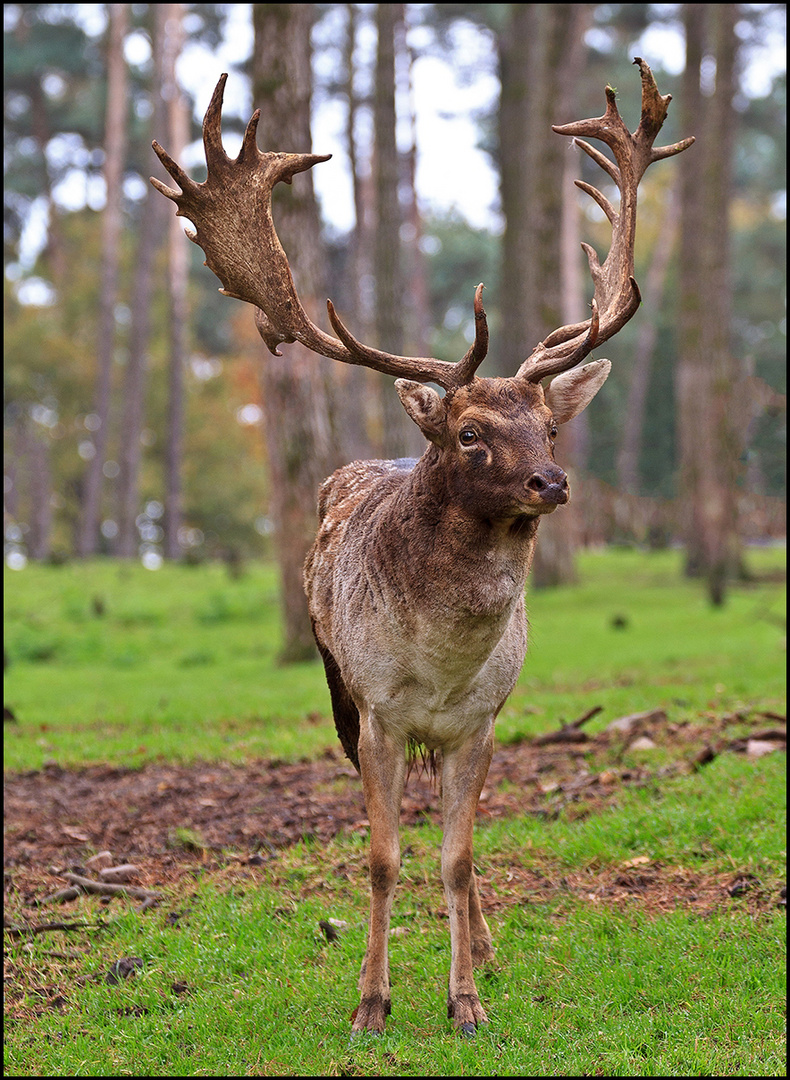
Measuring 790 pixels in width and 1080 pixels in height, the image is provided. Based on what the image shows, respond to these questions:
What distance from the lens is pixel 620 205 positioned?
217 inches

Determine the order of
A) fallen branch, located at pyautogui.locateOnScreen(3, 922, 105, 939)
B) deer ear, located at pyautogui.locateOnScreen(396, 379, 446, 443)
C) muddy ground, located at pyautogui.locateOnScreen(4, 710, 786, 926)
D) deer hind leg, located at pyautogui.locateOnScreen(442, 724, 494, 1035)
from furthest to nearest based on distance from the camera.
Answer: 1. muddy ground, located at pyautogui.locateOnScreen(4, 710, 786, 926)
2. fallen branch, located at pyautogui.locateOnScreen(3, 922, 105, 939)
3. deer hind leg, located at pyautogui.locateOnScreen(442, 724, 494, 1035)
4. deer ear, located at pyautogui.locateOnScreen(396, 379, 446, 443)

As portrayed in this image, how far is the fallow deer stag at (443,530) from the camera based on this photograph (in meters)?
4.70

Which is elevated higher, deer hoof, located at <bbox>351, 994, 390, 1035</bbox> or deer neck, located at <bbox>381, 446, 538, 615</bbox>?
deer neck, located at <bbox>381, 446, 538, 615</bbox>

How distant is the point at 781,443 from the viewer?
14023mm

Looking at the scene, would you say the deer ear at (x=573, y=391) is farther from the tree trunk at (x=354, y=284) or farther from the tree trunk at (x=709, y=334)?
the tree trunk at (x=354, y=284)

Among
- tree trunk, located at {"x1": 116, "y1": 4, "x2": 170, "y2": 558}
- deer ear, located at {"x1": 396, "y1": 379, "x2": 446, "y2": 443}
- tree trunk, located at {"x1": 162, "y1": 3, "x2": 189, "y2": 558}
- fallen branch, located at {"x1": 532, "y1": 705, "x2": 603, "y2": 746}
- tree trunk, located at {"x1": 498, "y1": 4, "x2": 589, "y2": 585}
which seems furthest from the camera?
tree trunk, located at {"x1": 162, "y1": 3, "x2": 189, "y2": 558}

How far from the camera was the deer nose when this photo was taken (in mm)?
4320

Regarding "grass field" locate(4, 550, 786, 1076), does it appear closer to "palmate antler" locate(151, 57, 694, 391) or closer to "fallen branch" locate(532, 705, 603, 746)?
"fallen branch" locate(532, 705, 603, 746)

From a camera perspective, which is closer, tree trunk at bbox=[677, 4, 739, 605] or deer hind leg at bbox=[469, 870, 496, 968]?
deer hind leg at bbox=[469, 870, 496, 968]

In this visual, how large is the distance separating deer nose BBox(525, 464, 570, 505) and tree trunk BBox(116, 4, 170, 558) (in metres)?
27.0

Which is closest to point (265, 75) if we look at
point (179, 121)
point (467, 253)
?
point (179, 121)

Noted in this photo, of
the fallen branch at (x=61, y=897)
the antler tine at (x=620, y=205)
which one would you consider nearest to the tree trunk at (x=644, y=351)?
the antler tine at (x=620, y=205)

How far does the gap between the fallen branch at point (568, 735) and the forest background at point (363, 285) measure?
4.45 m

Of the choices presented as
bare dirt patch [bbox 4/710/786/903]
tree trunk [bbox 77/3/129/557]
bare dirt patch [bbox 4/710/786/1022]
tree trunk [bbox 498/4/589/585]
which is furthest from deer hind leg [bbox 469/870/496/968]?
tree trunk [bbox 77/3/129/557]
